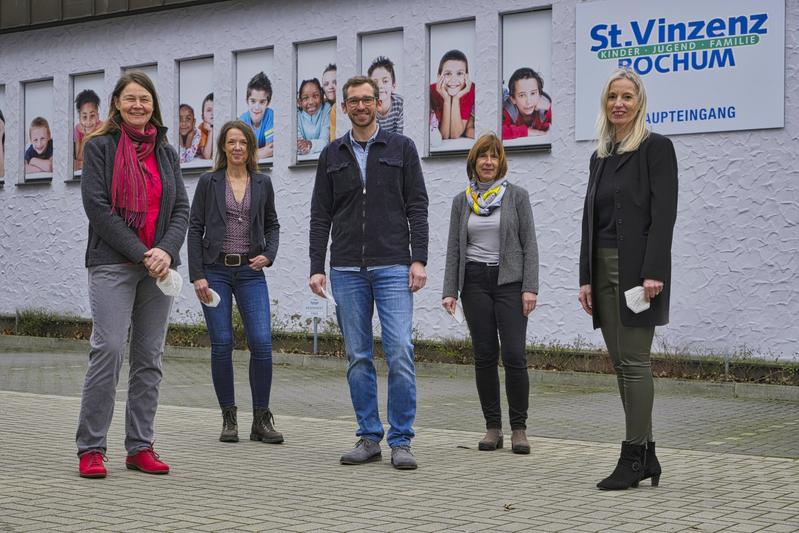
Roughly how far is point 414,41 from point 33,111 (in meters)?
7.72

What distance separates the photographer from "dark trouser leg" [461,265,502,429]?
8.12 metres

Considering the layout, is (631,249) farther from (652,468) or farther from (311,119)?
(311,119)

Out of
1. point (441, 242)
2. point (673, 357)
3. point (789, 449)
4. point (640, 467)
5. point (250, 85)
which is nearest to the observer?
point (640, 467)

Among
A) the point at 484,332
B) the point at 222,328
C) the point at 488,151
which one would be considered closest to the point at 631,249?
the point at 484,332

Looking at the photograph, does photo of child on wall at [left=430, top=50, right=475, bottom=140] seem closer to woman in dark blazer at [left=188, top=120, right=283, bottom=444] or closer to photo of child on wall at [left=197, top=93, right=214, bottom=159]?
photo of child on wall at [left=197, top=93, right=214, bottom=159]

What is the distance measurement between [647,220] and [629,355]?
68 cm

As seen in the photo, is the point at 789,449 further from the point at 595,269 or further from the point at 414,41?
the point at 414,41

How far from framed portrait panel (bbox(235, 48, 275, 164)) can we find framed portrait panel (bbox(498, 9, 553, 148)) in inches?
152

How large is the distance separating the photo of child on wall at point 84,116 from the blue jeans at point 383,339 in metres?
13.5

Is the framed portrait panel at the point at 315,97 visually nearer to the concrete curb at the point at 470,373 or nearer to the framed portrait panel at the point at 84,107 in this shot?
the concrete curb at the point at 470,373

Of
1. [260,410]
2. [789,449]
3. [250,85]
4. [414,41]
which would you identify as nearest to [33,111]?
[250,85]

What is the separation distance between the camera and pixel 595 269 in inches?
265

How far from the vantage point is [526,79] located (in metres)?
15.2

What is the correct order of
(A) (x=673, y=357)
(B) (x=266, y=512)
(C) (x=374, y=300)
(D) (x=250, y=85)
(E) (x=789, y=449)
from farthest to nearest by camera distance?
(D) (x=250, y=85) < (A) (x=673, y=357) < (E) (x=789, y=449) < (C) (x=374, y=300) < (B) (x=266, y=512)
